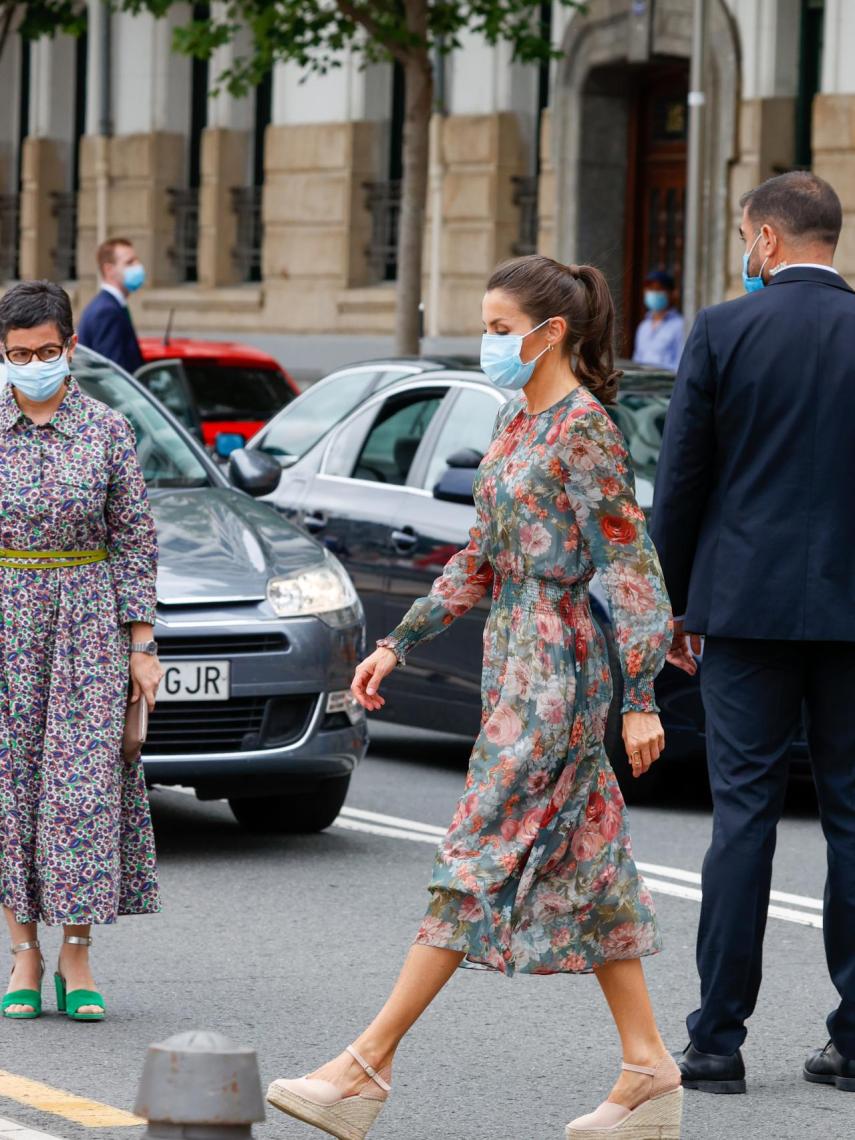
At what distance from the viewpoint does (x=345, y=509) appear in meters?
10.8

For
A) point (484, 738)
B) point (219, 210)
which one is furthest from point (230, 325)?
point (484, 738)

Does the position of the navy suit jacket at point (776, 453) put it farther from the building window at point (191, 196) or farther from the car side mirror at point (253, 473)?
the building window at point (191, 196)

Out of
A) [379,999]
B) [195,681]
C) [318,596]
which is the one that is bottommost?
[379,999]

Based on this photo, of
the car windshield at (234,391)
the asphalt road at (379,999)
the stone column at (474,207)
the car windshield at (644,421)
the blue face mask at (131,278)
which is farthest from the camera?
the stone column at (474,207)

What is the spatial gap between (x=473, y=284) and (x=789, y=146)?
4.15 meters

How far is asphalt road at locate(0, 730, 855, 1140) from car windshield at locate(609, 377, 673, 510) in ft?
4.91

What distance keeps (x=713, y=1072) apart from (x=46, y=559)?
2.02 metres

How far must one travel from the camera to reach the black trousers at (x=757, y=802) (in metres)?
5.48

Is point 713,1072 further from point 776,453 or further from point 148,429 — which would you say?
point 148,429

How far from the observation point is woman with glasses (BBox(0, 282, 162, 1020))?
20.2 ft

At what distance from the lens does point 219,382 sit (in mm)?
18484

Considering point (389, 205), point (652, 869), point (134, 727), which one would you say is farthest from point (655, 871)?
point (389, 205)

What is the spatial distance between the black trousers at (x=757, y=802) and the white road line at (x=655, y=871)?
2.01 meters

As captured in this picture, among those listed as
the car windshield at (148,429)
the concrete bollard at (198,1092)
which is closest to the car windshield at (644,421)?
the car windshield at (148,429)
